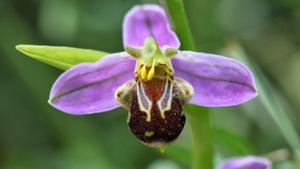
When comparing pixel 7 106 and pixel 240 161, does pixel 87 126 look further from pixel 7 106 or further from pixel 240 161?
pixel 240 161

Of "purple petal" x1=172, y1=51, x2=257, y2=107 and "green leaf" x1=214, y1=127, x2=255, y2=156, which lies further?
"green leaf" x1=214, y1=127, x2=255, y2=156

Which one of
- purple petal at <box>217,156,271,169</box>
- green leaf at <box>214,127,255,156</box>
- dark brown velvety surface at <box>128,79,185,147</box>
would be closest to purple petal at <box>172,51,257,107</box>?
dark brown velvety surface at <box>128,79,185,147</box>

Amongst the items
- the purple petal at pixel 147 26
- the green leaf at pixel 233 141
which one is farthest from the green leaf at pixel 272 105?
the purple petal at pixel 147 26

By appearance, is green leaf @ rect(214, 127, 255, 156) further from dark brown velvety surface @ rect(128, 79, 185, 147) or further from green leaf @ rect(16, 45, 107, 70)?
green leaf @ rect(16, 45, 107, 70)

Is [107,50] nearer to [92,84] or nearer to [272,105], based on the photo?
[272,105]

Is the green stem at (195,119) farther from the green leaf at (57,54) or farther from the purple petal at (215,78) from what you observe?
the green leaf at (57,54)

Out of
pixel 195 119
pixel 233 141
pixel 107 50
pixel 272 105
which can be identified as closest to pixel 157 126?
pixel 195 119
